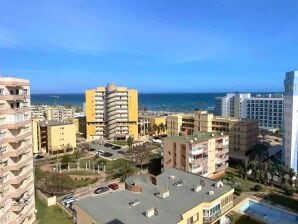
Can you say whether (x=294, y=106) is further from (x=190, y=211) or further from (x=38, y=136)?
(x=38, y=136)

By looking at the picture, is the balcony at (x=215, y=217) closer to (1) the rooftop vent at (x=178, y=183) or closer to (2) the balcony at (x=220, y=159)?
(1) the rooftop vent at (x=178, y=183)

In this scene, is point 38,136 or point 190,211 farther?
point 38,136

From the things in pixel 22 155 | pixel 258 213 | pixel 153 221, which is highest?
pixel 22 155

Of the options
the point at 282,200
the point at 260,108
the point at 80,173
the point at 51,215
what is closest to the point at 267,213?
the point at 282,200

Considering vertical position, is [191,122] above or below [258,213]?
above

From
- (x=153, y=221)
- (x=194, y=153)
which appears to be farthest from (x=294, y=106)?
A: (x=153, y=221)

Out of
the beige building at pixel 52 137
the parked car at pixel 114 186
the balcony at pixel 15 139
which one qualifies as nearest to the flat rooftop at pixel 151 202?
the balcony at pixel 15 139
